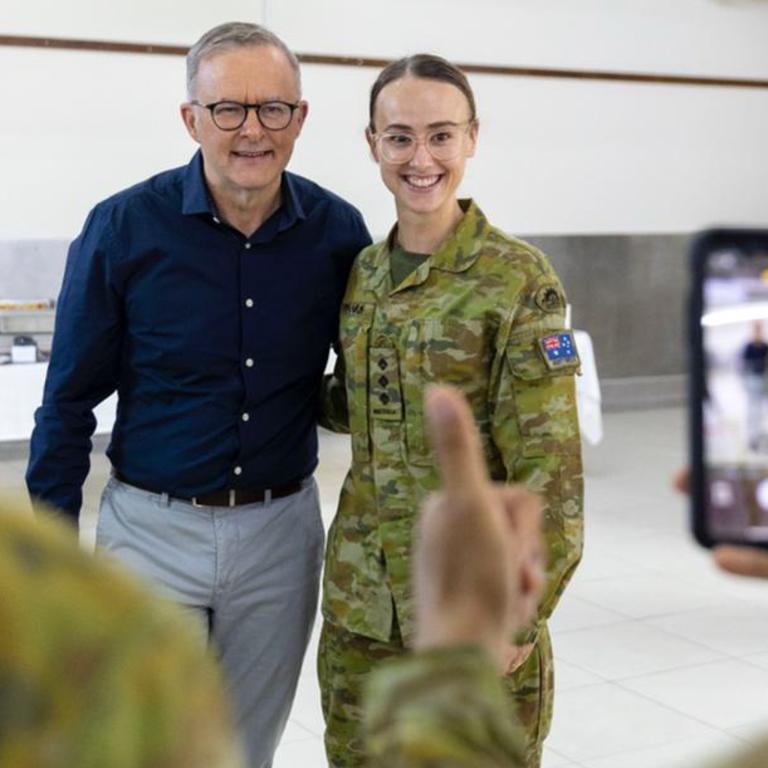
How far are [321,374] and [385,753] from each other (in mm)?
2297

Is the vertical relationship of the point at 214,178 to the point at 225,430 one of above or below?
above

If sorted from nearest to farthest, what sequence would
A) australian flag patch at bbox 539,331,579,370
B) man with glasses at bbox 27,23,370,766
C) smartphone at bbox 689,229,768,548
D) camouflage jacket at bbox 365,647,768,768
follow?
camouflage jacket at bbox 365,647,768,768 → smartphone at bbox 689,229,768,548 → australian flag patch at bbox 539,331,579,370 → man with glasses at bbox 27,23,370,766

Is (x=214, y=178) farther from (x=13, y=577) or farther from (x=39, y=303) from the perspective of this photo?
(x=39, y=303)

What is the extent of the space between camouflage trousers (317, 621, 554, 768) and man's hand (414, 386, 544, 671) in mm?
1966

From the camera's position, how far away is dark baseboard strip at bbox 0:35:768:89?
8266 mm

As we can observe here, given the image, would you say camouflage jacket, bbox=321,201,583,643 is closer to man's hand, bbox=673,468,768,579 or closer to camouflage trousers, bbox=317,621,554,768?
camouflage trousers, bbox=317,621,554,768

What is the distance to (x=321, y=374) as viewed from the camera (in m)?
3.01

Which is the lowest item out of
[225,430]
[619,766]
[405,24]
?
[619,766]

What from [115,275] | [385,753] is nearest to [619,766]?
[115,275]

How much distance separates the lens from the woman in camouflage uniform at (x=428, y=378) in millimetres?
2643

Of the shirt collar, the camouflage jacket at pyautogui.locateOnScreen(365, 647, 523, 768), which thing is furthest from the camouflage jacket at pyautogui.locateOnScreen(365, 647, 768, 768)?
the shirt collar

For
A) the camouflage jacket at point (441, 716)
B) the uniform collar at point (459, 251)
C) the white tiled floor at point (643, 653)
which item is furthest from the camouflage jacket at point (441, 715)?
the white tiled floor at point (643, 653)

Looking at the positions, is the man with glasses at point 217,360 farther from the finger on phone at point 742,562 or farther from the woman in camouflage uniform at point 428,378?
the finger on phone at point 742,562

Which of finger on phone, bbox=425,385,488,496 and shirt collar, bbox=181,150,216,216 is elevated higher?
shirt collar, bbox=181,150,216,216
